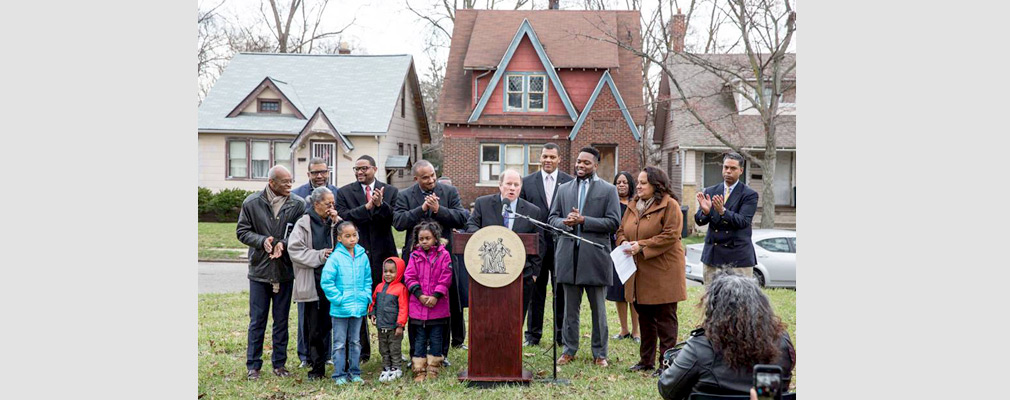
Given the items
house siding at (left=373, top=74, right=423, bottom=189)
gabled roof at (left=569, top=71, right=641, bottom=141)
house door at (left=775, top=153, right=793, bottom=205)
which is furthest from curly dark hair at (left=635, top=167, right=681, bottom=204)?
house door at (left=775, top=153, right=793, bottom=205)

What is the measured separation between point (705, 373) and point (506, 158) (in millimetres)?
22605

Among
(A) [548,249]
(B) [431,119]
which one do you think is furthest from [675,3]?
(A) [548,249]

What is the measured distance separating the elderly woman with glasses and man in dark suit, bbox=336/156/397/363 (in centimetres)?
67

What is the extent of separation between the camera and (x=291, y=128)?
2583cm

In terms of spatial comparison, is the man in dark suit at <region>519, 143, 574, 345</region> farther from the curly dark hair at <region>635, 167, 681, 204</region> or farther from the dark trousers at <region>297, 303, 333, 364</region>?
the dark trousers at <region>297, 303, 333, 364</region>

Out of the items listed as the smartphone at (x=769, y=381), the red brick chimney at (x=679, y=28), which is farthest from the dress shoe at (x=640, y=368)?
the red brick chimney at (x=679, y=28)

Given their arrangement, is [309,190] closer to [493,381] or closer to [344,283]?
[344,283]

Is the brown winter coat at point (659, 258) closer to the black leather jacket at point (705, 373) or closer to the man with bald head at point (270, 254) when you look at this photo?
the black leather jacket at point (705, 373)

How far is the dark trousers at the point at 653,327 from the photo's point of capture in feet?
21.5

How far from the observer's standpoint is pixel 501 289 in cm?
601

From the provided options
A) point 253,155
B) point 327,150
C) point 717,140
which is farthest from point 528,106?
point 253,155

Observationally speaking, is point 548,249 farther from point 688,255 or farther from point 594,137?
point 594,137

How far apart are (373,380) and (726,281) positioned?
3651 millimetres

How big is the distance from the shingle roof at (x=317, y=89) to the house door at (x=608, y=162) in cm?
754
